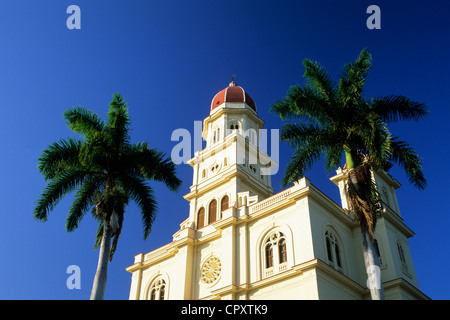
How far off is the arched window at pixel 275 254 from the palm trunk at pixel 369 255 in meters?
9.58

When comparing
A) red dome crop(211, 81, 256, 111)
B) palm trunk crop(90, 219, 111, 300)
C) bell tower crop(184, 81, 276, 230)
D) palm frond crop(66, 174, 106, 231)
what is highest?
red dome crop(211, 81, 256, 111)

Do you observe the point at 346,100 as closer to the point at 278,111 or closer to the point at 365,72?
the point at 365,72

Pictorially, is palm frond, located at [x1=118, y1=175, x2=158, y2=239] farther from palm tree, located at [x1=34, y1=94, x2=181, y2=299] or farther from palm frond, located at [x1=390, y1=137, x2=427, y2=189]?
palm frond, located at [x1=390, y1=137, x2=427, y2=189]

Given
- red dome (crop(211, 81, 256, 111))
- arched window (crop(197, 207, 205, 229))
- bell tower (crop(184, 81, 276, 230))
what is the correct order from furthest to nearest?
red dome (crop(211, 81, 256, 111)) < arched window (crop(197, 207, 205, 229)) < bell tower (crop(184, 81, 276, 230))

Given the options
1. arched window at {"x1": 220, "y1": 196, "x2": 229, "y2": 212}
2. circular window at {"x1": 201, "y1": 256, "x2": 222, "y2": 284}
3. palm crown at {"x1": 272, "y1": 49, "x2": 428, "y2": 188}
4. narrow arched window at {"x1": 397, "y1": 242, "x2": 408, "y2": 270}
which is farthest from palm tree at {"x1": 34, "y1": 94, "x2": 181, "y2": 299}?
narrow arched window at {"x1": 397, "y1": 242, "x2": 408, "y2": 270}

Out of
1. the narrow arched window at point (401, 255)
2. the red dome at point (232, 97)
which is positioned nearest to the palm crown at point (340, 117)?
the narrow arched window at point (401, 255)

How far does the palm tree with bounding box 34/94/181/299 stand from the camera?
57.5 feet

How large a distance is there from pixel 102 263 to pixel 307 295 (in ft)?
40.4

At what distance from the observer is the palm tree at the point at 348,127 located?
1753 centimetres

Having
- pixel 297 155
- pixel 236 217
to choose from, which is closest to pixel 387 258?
pixel 236 217

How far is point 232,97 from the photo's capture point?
138 ft

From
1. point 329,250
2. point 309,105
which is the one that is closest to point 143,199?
point 309,105

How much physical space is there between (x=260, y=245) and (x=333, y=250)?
15.6ft

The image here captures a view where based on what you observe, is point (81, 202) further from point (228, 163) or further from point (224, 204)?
point (228, 163)
